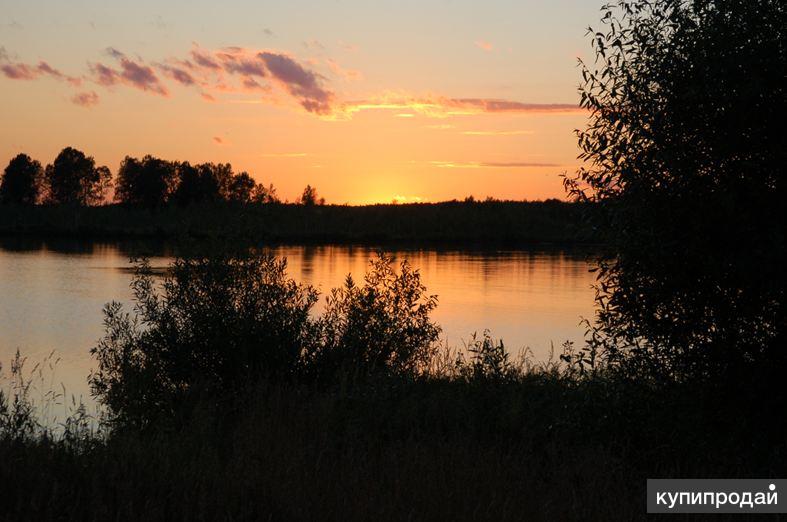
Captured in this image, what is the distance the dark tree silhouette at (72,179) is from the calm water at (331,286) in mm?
54591

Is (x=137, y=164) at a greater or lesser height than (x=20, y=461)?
greater

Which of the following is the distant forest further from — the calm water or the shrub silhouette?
the shrub silhouette

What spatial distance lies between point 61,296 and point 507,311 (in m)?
23.0

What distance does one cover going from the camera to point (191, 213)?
9638 cm

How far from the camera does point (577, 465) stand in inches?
426

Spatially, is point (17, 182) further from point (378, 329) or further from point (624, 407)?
point (624, 407)

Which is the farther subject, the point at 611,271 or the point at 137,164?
the point at 137,164

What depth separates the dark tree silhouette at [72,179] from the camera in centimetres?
13625

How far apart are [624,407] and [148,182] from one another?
122 m

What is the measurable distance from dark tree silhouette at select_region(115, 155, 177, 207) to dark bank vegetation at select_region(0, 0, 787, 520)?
118084mm

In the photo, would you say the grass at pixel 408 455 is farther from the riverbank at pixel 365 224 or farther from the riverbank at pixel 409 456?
the riverbank at pixel 365 224

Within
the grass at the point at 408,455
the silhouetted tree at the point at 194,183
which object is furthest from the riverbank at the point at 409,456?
the silhouetted tree at the point at 194,183

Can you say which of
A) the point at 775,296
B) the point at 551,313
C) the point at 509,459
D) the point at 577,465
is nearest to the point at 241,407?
the point at 509,459

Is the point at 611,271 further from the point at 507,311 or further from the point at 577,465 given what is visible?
the point at 507,311
